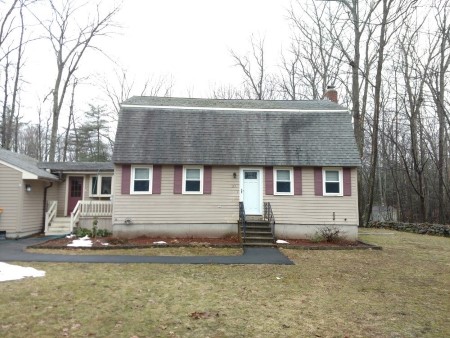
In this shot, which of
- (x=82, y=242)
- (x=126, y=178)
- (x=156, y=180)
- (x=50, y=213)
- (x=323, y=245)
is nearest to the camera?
(x=323, y=245)

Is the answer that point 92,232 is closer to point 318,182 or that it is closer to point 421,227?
point 318,182

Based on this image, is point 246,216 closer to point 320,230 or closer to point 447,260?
point 320,230

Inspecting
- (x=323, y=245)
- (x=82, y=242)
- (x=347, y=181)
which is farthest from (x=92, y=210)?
(x=347, y=181)

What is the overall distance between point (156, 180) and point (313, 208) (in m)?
7.18

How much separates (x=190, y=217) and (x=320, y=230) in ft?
19.0

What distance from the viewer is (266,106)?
17.9 metres

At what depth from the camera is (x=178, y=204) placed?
14.9 metres

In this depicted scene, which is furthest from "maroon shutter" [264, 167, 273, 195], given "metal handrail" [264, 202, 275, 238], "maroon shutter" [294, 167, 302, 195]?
"maroon shutter" [294, 167, 302, 195]

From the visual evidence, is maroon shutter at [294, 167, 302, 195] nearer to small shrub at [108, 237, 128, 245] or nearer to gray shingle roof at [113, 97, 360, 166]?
gray shingle roof at [113, 97, 360, 166]

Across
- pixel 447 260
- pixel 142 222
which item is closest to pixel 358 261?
pixel 447 260

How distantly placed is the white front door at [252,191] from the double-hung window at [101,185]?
814cm

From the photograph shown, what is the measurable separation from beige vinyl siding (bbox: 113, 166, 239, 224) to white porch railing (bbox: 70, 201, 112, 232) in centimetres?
158

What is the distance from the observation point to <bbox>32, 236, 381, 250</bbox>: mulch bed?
12.5m

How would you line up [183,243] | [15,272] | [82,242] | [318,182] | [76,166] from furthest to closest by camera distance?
[76,166] < [318,182] < [82,242] < [183,243] < [15,272]
